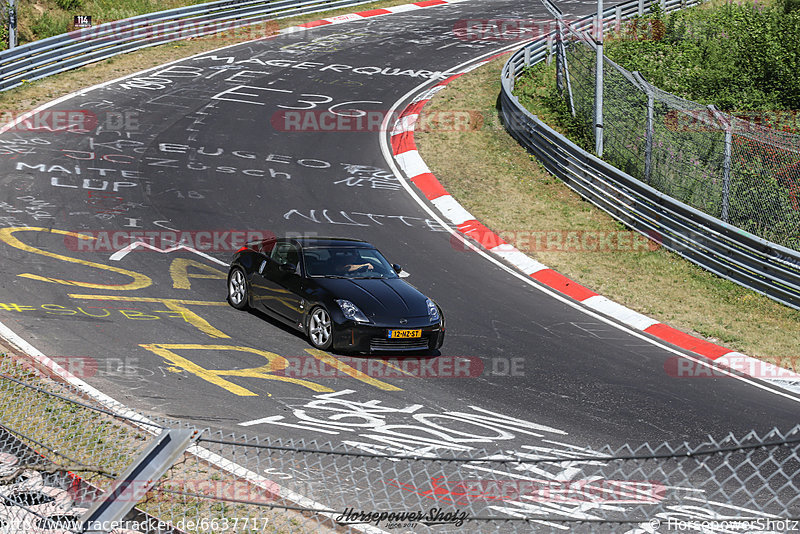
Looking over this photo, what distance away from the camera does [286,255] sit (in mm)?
13367

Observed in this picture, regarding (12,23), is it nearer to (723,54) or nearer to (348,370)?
(348,370)

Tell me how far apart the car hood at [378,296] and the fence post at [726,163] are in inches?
268

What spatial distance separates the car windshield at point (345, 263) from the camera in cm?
1304

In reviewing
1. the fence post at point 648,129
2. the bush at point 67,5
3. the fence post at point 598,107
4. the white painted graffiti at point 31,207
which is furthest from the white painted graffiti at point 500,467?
the bush at point 67,5

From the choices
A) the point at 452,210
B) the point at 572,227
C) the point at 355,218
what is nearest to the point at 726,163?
the point at 572,227

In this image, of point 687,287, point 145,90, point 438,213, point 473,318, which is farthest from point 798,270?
point 145,90

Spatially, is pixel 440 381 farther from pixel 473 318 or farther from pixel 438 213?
pixel 438 213

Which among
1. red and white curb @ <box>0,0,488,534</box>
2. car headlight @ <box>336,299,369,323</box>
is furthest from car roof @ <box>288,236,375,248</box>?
red and white curb @ <box>0,0,488,534</box>

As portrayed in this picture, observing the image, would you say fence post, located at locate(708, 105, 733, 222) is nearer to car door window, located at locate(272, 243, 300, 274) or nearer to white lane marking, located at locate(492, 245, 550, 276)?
white lane marking, located at locate(492, 245, 550, 276)

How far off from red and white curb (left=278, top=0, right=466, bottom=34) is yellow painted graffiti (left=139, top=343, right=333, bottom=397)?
24.4 m

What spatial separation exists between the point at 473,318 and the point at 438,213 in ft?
18.6

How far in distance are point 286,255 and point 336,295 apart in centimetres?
149

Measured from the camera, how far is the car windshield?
13.0m

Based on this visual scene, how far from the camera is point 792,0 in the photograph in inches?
1069
